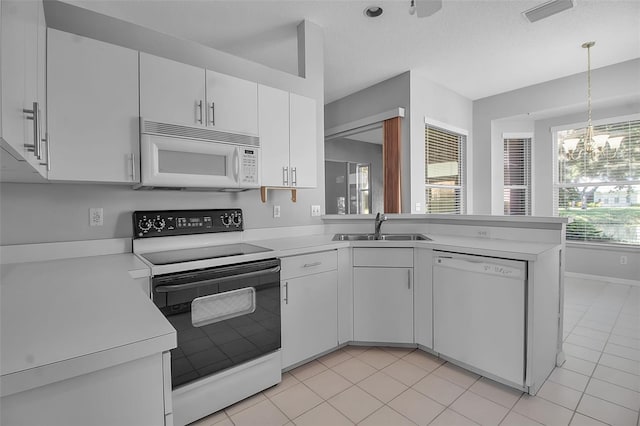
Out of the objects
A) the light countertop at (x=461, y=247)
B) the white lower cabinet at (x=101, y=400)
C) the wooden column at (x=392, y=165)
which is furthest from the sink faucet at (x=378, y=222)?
the white lower cabinet at (x=101, y=400)

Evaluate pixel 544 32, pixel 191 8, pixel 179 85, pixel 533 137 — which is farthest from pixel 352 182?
pixel 179 85

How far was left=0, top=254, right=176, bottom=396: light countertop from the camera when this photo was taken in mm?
625

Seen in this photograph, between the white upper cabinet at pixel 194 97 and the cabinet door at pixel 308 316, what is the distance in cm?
118

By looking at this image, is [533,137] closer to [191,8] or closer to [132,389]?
[191,8]

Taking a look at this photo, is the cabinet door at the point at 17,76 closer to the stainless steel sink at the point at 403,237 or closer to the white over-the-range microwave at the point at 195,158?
the white over-the-range microwave at the point at 195,158

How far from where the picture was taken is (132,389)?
738 mm

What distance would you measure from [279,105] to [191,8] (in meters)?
1.27

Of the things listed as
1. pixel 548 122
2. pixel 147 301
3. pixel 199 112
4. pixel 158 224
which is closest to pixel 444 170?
pixel 548 122

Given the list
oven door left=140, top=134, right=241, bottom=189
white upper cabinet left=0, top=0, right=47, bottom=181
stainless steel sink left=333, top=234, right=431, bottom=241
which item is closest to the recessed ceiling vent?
stainless steel sink left=333, top=234, right=431, bottom=241

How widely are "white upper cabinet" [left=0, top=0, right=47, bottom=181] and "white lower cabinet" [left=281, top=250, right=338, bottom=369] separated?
139 cm

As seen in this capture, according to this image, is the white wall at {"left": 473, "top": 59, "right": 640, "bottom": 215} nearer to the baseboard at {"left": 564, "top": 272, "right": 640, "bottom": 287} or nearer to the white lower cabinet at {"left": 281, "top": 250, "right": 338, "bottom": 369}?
the baseboard at {"left": 564, "top": 272, "right": 640, "bottom": 287}

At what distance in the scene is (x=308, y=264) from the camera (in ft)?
7.13

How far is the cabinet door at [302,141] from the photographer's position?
2576 mm

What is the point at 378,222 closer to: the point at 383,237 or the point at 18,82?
the point at 383,237
